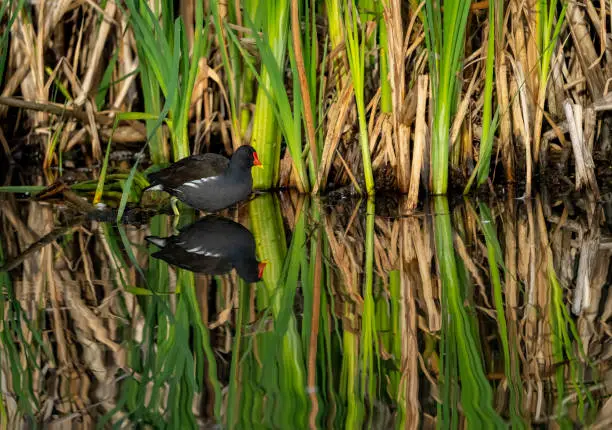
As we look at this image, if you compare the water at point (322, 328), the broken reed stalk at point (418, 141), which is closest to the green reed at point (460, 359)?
the water at point (322, 328)

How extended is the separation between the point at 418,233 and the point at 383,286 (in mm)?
919

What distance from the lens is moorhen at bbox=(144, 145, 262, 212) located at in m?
4.75

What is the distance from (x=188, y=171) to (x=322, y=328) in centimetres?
209

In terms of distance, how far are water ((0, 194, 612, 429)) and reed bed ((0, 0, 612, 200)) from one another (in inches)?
24.7

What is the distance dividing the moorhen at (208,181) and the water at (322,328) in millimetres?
345

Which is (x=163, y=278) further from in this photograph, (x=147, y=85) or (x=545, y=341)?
(x=147, y=85)

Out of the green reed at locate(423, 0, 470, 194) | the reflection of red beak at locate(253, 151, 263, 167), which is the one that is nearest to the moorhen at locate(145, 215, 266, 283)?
the reflection of red beak at locate(253, 151, 263, 167)

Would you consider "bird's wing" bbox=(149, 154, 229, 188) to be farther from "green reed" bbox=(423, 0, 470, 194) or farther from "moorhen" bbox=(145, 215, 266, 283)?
"green reed" bbox=(423, 0, 470, 194)

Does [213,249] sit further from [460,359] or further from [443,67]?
[460,359]

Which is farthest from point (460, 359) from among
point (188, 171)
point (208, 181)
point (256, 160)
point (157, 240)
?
point (256, 160)

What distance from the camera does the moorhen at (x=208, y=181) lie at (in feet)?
15.6

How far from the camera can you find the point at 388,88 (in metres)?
4.95

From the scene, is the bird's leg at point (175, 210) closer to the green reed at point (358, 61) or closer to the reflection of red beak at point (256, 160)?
the reflection of red beak at point (256, 160)

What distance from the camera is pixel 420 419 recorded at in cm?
219
